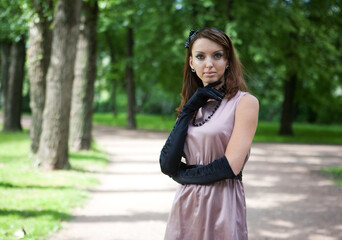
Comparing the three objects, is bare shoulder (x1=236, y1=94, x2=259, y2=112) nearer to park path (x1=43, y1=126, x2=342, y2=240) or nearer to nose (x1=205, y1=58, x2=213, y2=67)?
nose (x1=205, y1=58, x2=213, y2=67)

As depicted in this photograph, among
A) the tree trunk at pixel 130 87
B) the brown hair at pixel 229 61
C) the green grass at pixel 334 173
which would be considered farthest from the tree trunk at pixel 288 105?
the brown hair at pixel 229 61

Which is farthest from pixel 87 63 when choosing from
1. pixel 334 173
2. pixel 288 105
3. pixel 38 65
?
pixel 288 105

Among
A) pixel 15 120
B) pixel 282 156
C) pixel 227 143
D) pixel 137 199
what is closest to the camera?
pixel 227 143

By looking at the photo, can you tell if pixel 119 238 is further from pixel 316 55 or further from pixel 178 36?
pixel 316 55

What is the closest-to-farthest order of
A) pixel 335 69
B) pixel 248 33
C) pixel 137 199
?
pixel 137 199
pixel 248 33
pixel 335 69

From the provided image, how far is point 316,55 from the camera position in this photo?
19000 mm

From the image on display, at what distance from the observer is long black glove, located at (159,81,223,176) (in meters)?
2.43

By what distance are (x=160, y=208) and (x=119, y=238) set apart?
1.70 meters

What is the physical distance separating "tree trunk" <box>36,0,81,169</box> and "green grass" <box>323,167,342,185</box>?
624 cm

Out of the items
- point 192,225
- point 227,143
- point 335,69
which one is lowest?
point 192,225

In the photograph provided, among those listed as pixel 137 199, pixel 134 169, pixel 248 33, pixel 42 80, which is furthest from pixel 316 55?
pixel 137 199

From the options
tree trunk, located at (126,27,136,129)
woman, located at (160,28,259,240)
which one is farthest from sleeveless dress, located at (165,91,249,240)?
tree trunk, located at (126,27,136,129)

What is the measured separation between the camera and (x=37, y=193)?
691 centimetres

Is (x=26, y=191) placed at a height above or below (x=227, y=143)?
below
